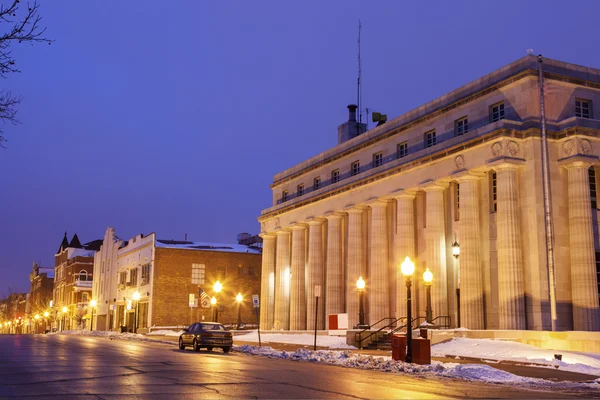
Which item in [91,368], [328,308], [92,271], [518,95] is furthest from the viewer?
[92,271]

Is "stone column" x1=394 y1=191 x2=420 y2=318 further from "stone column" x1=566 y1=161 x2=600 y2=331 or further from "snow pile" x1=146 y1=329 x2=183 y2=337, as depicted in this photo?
"snow pile" x1=146 y1=329 x2=183 y2=337

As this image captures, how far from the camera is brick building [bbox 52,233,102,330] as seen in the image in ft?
362

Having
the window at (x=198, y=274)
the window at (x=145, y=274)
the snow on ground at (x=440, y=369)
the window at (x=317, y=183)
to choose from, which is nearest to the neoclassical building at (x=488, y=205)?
the window at (x=317, y=183)

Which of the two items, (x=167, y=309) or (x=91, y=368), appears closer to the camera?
(x=91, y=368)

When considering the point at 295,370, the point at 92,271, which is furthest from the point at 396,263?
the point at 92,271

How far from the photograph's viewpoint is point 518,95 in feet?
122

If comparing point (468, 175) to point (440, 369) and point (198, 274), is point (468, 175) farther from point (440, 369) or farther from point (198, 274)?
point (198, 274)

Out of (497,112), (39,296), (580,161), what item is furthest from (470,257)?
(39,296)

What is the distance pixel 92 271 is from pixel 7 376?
10109cm

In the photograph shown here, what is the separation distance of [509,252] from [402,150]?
45.5ft

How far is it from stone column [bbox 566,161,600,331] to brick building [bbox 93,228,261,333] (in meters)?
41.6

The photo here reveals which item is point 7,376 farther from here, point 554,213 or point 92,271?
point 92,271

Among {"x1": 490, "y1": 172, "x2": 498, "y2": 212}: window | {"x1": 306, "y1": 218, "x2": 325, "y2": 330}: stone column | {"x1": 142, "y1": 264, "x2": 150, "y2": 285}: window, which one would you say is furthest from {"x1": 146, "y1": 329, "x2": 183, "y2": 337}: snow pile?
{"x1": 490, "y1": 172, "x2": 498, "y2": 212}: window

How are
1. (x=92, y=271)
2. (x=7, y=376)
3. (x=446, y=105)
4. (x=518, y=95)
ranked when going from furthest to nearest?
1. (x=92, y=271)
2. (x=446, y=105)
3. (x=518, y=95)
4. (x=7, y=376)
